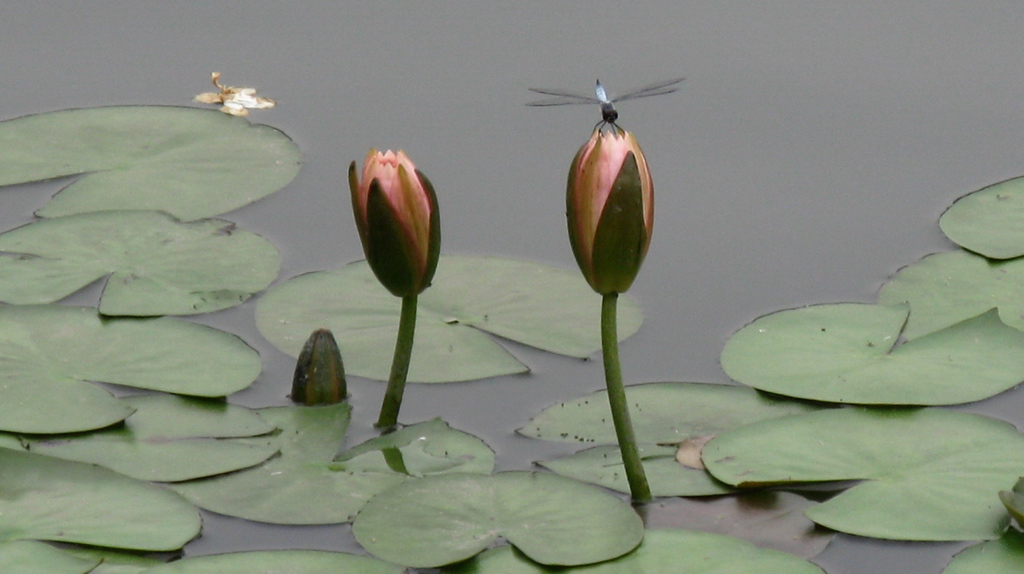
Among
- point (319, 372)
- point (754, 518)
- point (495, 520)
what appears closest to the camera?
point (495, 520)

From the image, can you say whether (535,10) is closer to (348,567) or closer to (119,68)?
(119,68)

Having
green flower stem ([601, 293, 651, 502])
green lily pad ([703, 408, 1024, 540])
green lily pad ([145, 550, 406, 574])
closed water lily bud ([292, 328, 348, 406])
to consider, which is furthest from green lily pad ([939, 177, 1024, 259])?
green lily pad ([145, 550, 406, 574])

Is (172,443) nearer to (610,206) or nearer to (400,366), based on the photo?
(400,366)

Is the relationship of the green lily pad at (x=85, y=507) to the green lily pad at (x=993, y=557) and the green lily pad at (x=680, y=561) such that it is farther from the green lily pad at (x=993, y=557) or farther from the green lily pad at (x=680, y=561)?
the green lily pad at (x=993, y=557)

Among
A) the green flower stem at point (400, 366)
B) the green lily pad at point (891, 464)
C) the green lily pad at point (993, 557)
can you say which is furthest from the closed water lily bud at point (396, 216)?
the green lily pad at point (993, 557)

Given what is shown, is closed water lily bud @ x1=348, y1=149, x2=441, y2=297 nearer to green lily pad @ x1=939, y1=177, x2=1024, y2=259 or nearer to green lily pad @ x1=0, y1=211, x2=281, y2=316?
green lily pad @ x1=0, y1=211, x2=281, y2=316

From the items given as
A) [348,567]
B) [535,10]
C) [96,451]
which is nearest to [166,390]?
[96,451]

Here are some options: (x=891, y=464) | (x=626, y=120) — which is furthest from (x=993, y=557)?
(x=626, y=120)
